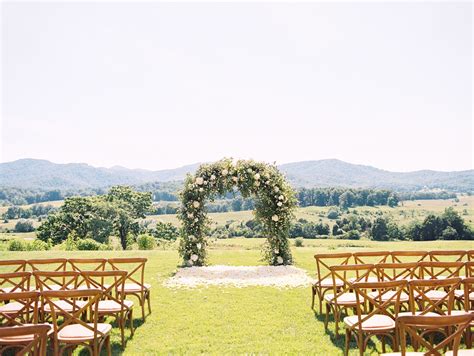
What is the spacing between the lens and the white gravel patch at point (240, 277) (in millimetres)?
10758

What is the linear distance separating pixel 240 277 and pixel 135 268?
3.52 meters

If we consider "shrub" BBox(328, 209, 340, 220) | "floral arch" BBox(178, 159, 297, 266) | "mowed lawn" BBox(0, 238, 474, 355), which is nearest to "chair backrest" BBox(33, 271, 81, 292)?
"mowed lawn" BBox(0, 238, 474, 355)

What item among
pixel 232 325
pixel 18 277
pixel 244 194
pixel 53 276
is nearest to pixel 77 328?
pixel 53 276

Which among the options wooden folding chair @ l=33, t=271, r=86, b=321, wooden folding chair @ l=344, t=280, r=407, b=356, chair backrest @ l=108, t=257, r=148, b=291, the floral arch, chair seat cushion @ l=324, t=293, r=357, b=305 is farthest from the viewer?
the floral arch

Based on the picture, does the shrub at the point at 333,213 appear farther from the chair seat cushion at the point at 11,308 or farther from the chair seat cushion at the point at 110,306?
the chair seat cushion at the point at 11,308

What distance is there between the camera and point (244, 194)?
1377 centimetres

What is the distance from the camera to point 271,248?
13617 mm

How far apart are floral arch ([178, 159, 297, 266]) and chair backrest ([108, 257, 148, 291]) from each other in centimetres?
174

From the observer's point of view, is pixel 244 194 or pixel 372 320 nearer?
pixel 372 320

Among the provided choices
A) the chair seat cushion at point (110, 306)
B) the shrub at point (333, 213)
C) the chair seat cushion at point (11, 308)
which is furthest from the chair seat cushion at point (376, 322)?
the shrub at point (333, 213)

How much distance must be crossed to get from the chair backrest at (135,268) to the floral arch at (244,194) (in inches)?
68.3

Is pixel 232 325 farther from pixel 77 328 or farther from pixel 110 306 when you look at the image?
pixel 77 328

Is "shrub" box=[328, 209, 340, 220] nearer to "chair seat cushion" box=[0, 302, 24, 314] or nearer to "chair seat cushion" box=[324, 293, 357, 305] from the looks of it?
"chair seat cushion" box=[324, 293, 357, 305]

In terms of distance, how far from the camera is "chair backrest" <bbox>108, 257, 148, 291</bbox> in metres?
7.30
